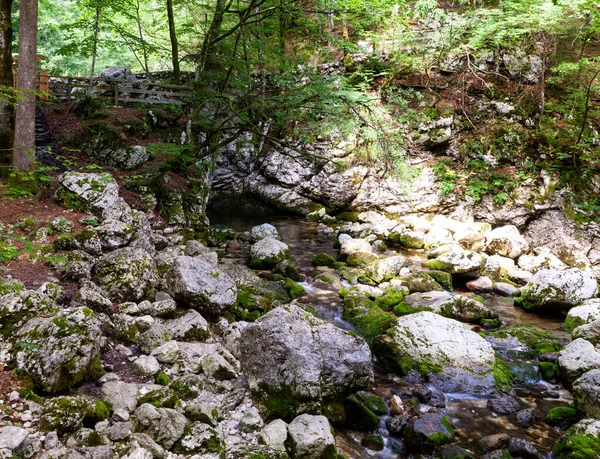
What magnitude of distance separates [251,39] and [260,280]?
6.11 meters

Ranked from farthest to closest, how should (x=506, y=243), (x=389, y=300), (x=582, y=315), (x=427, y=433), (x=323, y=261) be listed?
(x=506, y=243), (x=323, y=261), (x=389, y=300), (x=582, y=315), (x=427, y=433)

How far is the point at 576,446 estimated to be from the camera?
4.49m

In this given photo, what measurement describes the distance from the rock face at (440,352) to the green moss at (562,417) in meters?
0.89

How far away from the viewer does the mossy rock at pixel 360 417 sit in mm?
5152

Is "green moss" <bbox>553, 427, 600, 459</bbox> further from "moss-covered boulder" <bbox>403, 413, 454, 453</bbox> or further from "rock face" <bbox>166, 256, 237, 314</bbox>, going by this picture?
"rock face" <bbox>166, 256, 237, 314</bbox>

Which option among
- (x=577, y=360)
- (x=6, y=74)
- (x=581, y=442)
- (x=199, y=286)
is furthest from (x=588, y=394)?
(x=6, y=74)

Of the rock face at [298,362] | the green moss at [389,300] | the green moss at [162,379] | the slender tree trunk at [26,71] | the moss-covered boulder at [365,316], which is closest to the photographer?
the green moss at [162,379]

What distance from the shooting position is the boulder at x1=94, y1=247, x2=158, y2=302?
6.16m

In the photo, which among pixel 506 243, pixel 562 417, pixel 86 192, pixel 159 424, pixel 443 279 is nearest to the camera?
pixel 159 424

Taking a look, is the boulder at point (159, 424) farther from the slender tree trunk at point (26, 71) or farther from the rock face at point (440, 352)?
the slender tree trunk at point (26, 71)

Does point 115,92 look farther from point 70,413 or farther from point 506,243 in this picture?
point 506,243

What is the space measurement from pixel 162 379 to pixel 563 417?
554 centimetres

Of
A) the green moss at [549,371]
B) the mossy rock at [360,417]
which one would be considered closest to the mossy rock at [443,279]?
the green moss at [549,371]

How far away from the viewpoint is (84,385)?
14.0 ft
